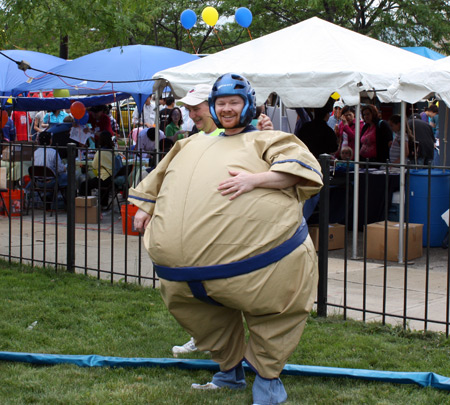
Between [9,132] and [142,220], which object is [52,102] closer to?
[9,132]

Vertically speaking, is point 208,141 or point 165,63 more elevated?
point 165,63

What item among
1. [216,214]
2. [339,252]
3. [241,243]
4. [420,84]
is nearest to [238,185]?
[216,214]

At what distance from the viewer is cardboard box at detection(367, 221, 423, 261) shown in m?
8.35

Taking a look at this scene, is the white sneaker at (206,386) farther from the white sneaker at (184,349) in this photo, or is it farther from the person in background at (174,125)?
the person in background at (174,125)

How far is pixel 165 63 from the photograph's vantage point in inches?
Result: 558

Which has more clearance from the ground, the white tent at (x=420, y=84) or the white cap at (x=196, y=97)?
the white tent at (x=420, y=84)

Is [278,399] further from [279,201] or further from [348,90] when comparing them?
[348,90]

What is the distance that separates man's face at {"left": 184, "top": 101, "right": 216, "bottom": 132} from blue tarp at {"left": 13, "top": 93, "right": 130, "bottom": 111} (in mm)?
12540

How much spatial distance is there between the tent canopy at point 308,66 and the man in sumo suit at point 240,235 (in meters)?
5.00

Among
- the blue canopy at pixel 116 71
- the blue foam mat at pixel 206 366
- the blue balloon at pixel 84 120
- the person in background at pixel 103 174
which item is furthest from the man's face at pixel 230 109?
the blue balloon at pixel 84 120

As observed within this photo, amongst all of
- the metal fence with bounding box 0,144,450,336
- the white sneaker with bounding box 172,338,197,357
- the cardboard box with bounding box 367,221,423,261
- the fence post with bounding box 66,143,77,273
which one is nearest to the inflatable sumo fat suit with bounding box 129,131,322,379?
the white sneaker with bounding box 172,338,197,357

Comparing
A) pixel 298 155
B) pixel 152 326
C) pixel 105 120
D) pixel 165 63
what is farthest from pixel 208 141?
pixel 105 120

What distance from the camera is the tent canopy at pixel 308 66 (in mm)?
8359

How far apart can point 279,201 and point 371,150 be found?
25.9 ft
